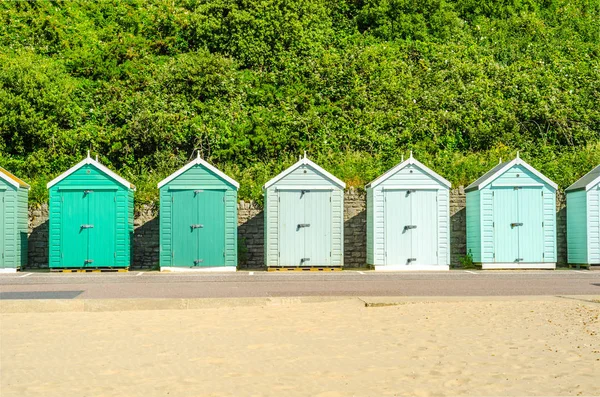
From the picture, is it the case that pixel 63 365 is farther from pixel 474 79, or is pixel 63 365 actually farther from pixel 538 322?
pixel 474 79

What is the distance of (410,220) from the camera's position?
773 inches

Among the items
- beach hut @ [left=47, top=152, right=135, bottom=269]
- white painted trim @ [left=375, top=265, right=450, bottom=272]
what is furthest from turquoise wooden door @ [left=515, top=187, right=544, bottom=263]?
beach hut @ [left=47, top=152, right=135, bottom=269]

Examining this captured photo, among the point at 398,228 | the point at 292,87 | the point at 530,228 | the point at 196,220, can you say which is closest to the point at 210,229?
the point at 196,220

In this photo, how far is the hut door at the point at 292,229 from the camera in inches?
765

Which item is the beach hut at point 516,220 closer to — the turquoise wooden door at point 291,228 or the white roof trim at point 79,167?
the turquoise wooden door at point 291,228

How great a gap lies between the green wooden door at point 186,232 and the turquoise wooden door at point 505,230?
7.15 meters

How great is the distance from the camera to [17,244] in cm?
1916

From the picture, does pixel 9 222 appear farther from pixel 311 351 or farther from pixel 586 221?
pixel 586 221

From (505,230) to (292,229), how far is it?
16.9 ft

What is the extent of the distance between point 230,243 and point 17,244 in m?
4.94

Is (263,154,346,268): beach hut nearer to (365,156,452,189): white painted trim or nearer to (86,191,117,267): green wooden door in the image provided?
(365,156,452,189): white painted trim

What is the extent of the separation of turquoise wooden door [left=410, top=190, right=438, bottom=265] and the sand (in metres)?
7.82

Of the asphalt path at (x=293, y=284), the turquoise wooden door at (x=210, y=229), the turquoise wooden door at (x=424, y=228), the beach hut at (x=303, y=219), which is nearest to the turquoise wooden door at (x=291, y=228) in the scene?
the beach hut at (x=303, y=219)

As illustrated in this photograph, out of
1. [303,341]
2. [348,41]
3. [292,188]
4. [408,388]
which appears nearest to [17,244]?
[292,188]
